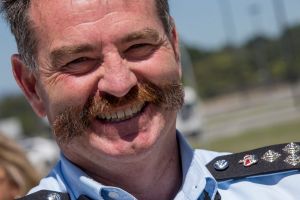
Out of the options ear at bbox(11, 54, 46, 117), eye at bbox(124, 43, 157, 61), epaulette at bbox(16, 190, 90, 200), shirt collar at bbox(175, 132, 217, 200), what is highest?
eye at bbox(124, 43, 157, 61)

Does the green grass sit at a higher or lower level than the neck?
lower

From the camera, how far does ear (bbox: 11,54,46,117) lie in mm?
2246

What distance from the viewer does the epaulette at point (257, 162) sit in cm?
236

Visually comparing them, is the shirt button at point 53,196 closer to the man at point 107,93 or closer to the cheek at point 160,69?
the man at point 107,93

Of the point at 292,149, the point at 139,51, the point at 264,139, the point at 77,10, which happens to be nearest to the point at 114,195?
the point at 139,51

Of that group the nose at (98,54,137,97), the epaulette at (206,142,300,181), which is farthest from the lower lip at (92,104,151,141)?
the epaulette at (206,142,300,181)

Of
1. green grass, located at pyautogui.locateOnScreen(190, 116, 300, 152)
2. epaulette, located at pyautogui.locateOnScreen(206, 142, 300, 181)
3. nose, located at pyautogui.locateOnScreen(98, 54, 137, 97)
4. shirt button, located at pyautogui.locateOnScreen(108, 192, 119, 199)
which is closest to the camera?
nose, located at pyautogui.locateOnScreen(98, 54, 137, 97)

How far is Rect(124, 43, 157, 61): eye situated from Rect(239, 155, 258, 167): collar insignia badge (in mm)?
580

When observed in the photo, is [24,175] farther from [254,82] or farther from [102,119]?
[254,82]

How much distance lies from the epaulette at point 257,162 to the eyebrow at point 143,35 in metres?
0.55

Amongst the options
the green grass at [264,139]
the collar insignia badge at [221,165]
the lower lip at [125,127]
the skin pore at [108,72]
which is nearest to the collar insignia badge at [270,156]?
the collar insignia badge at [221,165]

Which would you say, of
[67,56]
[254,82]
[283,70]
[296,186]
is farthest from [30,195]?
[254,82]

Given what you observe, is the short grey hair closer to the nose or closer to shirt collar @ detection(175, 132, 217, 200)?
the nose

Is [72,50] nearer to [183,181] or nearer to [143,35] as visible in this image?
[143,35]
